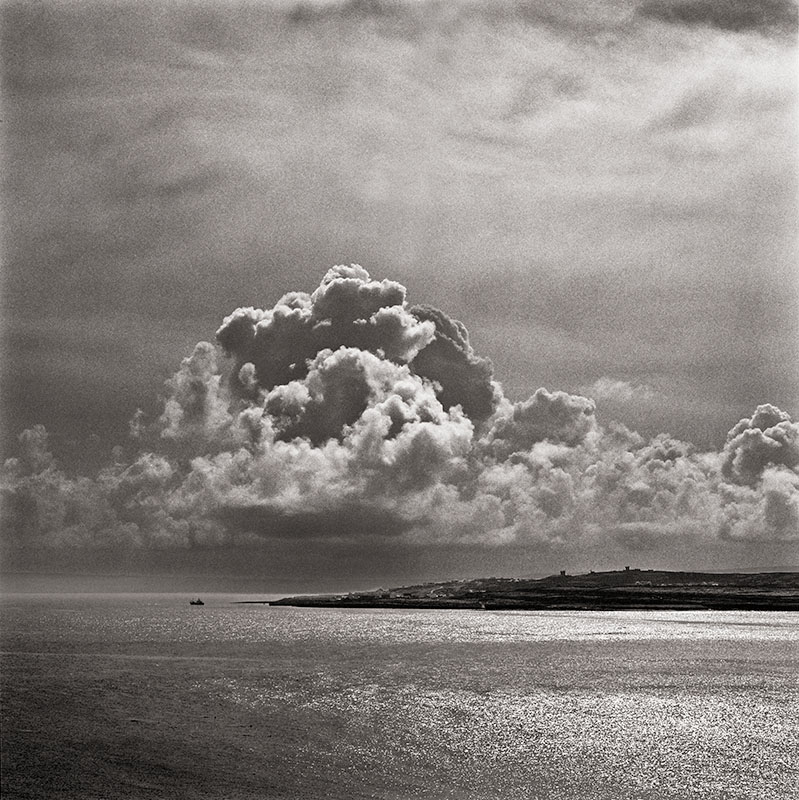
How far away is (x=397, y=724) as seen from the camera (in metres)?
61.8

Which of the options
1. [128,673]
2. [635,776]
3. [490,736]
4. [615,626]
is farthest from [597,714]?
[615,626]

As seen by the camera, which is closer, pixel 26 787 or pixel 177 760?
pixel 26 787

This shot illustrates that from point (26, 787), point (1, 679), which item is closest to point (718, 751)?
point (26, 787)

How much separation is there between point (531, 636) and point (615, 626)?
36.4 meters

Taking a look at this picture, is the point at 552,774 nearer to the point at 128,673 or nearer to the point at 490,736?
the point at 490,736

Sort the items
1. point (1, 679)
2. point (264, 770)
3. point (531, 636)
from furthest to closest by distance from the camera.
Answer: point (531, 636)
point (1, 679)
point (264, 770)

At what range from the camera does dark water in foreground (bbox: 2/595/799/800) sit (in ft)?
153

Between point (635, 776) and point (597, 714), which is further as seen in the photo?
point (597, 714)

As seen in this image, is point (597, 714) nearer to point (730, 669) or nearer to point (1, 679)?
point (730, 669)

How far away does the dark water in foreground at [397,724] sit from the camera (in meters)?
46.5

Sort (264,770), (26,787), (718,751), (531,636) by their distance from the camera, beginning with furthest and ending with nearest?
(531,636) → (718,751) → (264,770) → (26,787)

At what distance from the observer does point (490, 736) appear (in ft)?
192

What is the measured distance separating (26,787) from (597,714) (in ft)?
129

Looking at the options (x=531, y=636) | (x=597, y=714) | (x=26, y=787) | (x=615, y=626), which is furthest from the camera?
(x=615, y=626)
